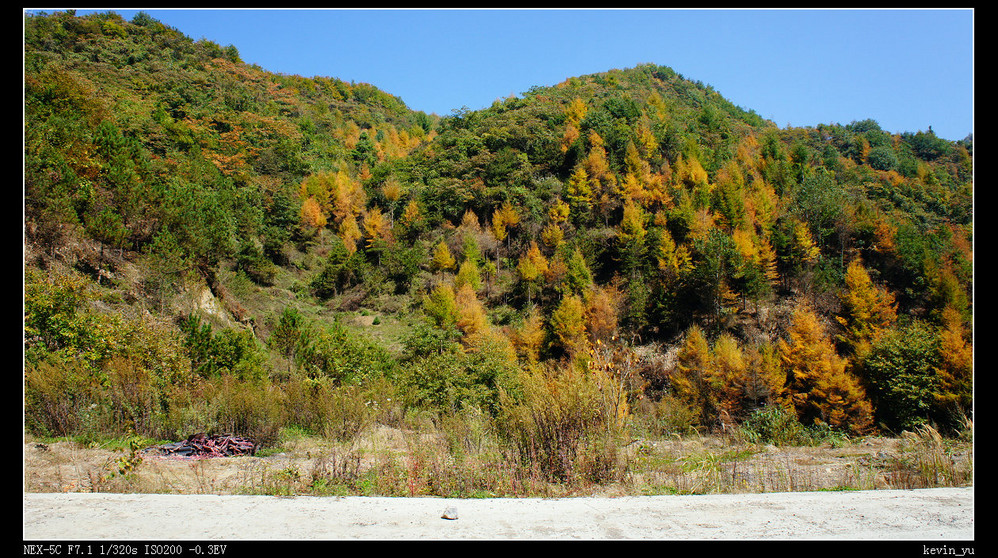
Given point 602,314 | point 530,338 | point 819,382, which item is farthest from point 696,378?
point 530,338

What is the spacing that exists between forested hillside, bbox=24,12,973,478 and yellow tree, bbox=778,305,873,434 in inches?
9.1

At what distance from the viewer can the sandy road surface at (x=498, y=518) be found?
10.8 ft

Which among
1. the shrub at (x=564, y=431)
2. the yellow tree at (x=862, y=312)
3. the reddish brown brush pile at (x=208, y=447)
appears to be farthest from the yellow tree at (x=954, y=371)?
the reddish brown brush pile at (x=208, y=447)

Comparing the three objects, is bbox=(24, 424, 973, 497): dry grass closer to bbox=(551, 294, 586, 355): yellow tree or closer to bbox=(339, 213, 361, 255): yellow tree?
bbox=(551, 294, 586, 355): yellow tree

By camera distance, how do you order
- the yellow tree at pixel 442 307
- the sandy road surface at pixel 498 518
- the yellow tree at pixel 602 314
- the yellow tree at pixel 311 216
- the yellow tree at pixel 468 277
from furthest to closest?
the yellow tree at pixel 311 216
the yellow tree at pixel 468 277
the yellow tree at pixel 442 307
the yellow tree at pixel 602 314
the sandy road surface at pixel 498 518

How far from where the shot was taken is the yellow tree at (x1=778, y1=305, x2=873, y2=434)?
30.9 metres

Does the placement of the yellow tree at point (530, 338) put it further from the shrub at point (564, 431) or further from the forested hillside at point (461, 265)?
the shrub at point (564, 431)

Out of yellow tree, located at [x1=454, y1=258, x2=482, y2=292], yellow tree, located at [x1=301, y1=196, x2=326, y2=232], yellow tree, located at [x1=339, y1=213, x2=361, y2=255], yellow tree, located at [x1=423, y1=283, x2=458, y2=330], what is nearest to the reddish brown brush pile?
yellow tree, located at [x1=423, y1=283, x2=458, y2=330]

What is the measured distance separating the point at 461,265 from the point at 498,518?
4865cm

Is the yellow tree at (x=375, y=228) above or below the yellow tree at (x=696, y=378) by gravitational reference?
above

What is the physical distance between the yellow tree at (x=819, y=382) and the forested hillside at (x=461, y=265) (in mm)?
230

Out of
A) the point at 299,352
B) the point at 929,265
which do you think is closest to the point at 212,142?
the point at 299,352

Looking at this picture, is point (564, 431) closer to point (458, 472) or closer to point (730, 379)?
point (458, 472)
